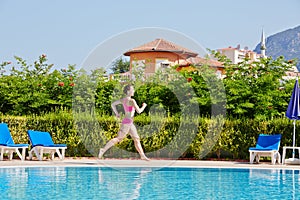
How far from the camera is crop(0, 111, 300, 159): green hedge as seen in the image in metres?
15.6

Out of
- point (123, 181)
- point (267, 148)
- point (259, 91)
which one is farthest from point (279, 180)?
point (259, 91)

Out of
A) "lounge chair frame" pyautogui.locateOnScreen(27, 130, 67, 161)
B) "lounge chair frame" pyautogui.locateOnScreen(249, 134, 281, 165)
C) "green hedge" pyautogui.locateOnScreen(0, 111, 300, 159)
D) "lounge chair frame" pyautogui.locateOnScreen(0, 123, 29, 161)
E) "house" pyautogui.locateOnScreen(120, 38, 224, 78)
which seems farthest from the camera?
"house" pyautogui.locateOnScreen(120, 38, 224, 78)

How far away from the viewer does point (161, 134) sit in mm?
15867

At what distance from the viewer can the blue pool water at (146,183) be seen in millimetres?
7895

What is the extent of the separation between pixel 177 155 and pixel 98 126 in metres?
2.58

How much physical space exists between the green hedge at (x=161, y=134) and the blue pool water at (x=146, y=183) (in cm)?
312

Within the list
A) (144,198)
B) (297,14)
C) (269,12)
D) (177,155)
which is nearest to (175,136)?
(177,155)

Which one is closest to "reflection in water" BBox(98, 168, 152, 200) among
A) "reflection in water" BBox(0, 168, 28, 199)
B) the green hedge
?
"reflection in water" BBox(0, 168, 28, 199)

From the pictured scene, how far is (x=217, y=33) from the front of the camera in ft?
59.3

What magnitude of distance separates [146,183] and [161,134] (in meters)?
6.37

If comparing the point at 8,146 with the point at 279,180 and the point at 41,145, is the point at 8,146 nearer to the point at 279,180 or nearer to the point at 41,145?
the point at 41,145

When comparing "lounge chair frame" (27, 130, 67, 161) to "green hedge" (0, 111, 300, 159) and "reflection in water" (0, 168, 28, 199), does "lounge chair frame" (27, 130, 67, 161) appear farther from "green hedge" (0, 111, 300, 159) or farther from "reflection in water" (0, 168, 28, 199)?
"reflection in water" (0, 168, 28, 199)

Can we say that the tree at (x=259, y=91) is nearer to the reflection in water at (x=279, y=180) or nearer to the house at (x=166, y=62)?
the house at (x=166, y=62)

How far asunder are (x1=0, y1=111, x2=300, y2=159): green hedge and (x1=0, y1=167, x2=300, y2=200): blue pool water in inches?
123
